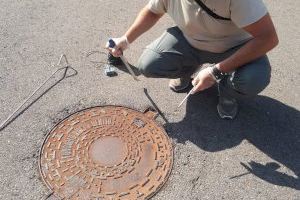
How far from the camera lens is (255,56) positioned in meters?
2.51

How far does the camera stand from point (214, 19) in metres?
2.46

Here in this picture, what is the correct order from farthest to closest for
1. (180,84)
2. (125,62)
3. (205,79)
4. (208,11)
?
(180,84)
(125,62)
(205,79)
(208,11)

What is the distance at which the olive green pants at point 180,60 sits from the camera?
8.77ft

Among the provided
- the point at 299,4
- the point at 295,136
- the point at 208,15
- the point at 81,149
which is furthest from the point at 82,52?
the point at 299,4

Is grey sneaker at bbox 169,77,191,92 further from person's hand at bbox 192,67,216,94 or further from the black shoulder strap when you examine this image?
the black shoulder strap

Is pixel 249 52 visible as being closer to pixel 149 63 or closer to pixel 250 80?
pixel 250 80

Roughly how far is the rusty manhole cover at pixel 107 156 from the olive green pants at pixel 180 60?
0.31m

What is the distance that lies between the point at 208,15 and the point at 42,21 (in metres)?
1.74

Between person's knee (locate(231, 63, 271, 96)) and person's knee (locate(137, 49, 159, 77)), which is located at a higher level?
person's knee (locate(137, 49, 159, 77))

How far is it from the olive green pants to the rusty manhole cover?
0.31 m

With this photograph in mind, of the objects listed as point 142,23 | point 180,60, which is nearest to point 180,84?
point 180,60

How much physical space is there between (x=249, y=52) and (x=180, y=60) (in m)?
0.52

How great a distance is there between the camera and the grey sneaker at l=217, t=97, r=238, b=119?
286 cm

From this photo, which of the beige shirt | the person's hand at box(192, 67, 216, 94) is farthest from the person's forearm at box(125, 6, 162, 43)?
the person's hand at box(192, 67, 216, 94)
